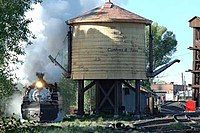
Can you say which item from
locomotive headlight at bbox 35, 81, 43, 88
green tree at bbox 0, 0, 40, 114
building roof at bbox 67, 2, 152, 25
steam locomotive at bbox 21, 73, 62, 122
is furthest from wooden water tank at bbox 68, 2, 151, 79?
green tree at bbox 0, 0, 40, 114

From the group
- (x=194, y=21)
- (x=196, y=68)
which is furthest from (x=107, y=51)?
(x=194, y=21)

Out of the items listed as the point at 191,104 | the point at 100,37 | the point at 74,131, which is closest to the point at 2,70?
the point at 74,131

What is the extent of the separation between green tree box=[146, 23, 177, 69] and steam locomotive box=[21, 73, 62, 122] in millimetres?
38129

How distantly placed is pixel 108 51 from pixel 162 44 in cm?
3827

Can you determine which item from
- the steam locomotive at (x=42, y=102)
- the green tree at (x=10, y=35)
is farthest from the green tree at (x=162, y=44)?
the green tree at (x=10, y=35)

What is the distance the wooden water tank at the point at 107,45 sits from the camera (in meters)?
35.9

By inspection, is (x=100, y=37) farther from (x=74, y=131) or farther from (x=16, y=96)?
(x=74, y=131)

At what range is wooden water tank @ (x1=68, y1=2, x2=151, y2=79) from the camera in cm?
3591

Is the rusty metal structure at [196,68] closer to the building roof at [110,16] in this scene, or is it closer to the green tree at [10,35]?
the building roof at [110,16]

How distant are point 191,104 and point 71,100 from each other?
72.8 feet

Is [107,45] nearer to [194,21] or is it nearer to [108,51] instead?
[108,51]

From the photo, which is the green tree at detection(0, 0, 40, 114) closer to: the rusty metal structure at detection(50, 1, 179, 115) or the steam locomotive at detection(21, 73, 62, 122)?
the steam locomotive at detection(21, 73, 62, 122)

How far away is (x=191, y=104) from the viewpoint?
1442 inches

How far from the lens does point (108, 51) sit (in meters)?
35.9
